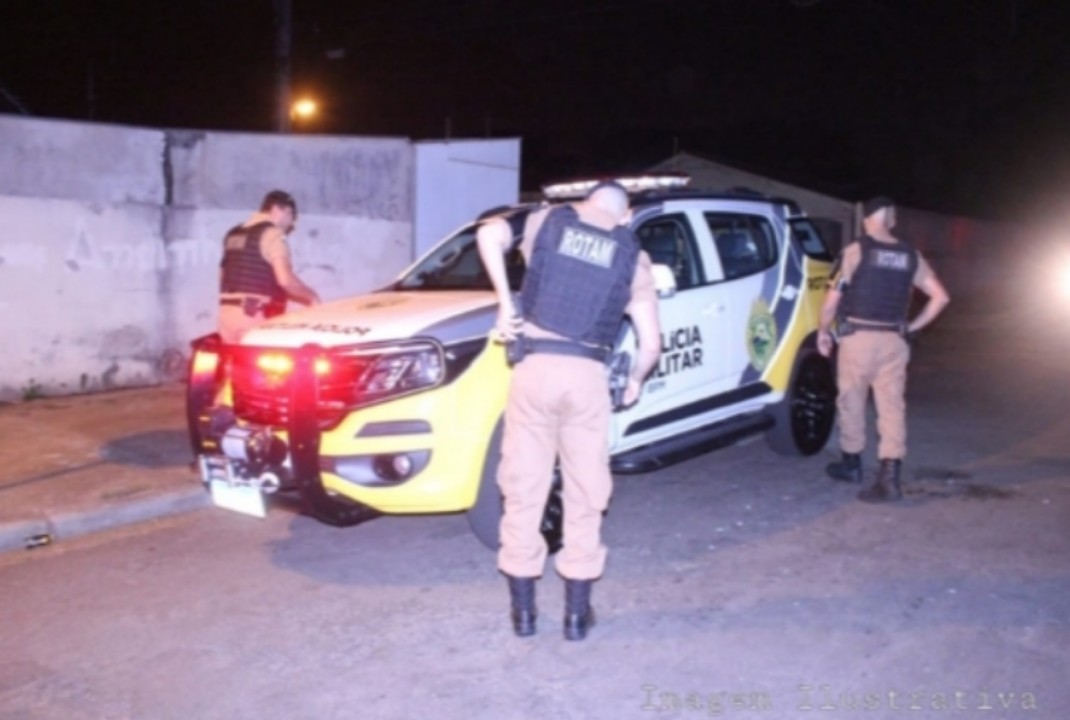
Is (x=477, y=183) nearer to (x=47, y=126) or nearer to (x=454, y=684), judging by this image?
(x=47, y=126)

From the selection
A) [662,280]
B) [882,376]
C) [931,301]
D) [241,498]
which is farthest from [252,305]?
[931,301]

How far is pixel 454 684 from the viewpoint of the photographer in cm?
436

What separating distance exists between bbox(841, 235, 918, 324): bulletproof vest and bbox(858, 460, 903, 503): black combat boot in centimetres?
90

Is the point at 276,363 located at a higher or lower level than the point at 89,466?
higher

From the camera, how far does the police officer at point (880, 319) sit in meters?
6.97

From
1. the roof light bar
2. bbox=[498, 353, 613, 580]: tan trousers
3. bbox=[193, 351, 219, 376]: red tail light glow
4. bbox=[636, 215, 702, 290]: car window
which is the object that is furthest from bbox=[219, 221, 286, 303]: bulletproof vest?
bbox=[498, 353, 613, 580]: tan trousers

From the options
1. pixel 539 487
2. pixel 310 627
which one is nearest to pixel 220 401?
→ pixel 310 627

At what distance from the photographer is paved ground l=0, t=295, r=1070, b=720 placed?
4250 millimetres

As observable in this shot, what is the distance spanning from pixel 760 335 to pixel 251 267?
10.8 feet

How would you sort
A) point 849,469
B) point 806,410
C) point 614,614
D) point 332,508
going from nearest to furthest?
Answer: point 614,614 → point 332,508 → point 849,469 → point 806,410

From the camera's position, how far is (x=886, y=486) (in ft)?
23.1

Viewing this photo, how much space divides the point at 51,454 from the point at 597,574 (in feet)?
16.5

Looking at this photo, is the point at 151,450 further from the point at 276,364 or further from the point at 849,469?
the point at 849,469

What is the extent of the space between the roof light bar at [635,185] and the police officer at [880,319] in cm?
117
